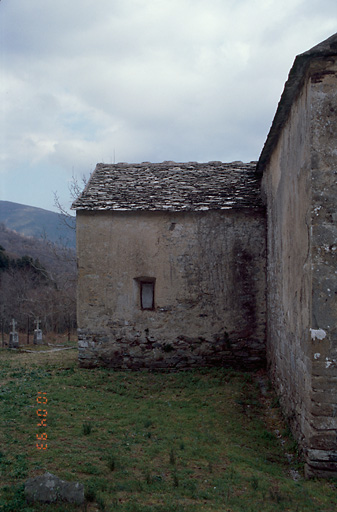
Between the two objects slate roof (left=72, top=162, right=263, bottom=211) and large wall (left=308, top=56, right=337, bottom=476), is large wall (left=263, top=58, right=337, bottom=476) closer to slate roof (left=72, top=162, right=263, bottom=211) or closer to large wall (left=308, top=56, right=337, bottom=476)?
large wall (left=308, top=56, right=337, bottom=476)

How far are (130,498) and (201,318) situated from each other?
5.89 metres

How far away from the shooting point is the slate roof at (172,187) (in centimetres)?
993

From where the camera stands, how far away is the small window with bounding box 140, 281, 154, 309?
10.2 meters

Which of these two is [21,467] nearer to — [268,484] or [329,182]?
[268,484]

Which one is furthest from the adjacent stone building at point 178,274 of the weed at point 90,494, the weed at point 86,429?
the weed at point 90,494

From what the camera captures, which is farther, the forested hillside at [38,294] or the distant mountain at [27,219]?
the distant mountain at [27,219]

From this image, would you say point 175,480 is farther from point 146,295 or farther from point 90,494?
point 146,295

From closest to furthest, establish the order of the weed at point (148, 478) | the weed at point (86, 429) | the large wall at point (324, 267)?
the weed at point (148, 478) < the large wall at point (324, 267) < the weed at point (86, 429)

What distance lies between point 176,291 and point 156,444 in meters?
4.56

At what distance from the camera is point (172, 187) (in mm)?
10766

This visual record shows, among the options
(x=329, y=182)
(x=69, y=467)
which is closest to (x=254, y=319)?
(x=329, y=182)

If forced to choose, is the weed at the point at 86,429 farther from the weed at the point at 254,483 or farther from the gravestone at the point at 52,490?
the weed at the point at 254,483

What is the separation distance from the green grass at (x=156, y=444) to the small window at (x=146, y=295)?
1723 millimetres

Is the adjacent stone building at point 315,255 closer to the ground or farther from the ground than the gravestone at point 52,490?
farther from the ground
